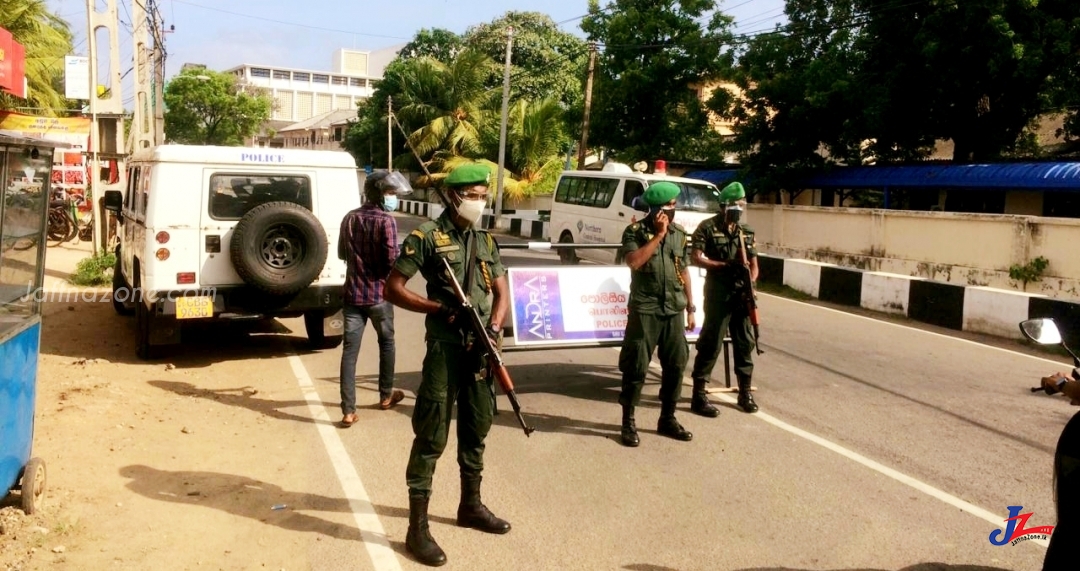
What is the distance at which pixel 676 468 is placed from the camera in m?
5.51

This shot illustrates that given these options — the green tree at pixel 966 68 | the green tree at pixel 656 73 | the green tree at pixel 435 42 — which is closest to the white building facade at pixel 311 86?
the green tree at pixel 435 42

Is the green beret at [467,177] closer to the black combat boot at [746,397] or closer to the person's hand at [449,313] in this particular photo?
the person's hand at [449,313]

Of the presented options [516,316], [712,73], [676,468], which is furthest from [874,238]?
[676,468]

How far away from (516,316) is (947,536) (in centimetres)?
371

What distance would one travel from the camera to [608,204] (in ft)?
56.1

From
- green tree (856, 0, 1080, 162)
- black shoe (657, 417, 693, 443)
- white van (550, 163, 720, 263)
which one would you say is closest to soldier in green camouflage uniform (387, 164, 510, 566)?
black shoe (657, 417, 693, 443)

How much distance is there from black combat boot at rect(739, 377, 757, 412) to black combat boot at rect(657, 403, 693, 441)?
2.88ft

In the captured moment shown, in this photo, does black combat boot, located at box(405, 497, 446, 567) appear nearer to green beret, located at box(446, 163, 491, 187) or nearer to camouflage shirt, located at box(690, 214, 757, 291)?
green beret, located at box(446, 163, 491, 187)

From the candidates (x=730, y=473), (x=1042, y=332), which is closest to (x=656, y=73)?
(x=730, y=473)

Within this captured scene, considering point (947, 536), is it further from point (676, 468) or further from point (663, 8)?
point (663, 8)

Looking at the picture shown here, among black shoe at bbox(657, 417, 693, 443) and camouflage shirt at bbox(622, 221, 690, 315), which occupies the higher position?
camouflage shirt at bbox(622, 221, 690, 315)

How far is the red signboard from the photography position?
31.9 feet

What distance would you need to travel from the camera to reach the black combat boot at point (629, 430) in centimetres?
593

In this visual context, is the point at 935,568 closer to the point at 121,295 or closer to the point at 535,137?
the point at 121,295
